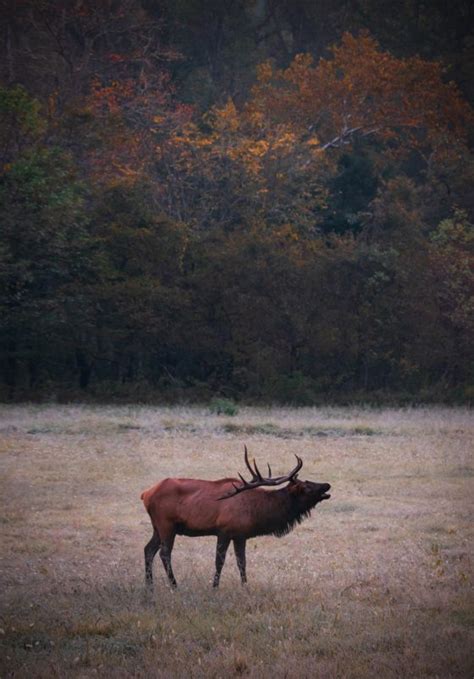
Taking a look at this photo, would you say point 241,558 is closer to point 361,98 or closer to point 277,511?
point 277,511

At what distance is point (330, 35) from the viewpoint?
61.1 metres

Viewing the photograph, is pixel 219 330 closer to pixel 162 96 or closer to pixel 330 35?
pixel 162 96

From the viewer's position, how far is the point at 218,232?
39.7m

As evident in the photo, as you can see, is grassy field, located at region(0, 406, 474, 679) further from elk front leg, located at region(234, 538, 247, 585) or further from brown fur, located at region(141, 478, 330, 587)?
brown fur, located at region(141, 478, 330, 587)

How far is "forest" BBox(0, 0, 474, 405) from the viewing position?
36.2 metres

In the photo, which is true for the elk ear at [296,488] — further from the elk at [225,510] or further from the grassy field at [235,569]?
the grassy field at [235,569]

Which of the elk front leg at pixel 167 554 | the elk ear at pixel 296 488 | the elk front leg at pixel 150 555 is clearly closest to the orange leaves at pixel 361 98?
the elk ear at pixel 296 488

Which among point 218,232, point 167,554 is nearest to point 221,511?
point 167,554

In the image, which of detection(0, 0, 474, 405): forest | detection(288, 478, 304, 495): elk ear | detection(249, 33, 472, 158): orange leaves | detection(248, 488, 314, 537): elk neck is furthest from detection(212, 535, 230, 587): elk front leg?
detection(249, 33, 472, 158): orange leaves

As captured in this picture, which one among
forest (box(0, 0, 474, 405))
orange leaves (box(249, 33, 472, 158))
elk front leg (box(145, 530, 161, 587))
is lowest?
elk front leg (box(145, 530, 161, 587))

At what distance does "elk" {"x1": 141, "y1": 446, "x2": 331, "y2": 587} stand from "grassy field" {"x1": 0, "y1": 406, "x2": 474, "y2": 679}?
17.4 inches

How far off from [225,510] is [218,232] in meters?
30.4

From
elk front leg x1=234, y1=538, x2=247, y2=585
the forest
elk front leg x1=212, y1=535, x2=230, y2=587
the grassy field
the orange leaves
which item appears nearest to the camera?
the grassy field

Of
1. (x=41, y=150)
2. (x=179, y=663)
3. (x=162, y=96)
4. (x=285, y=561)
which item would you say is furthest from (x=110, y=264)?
(x=179, y=663)
